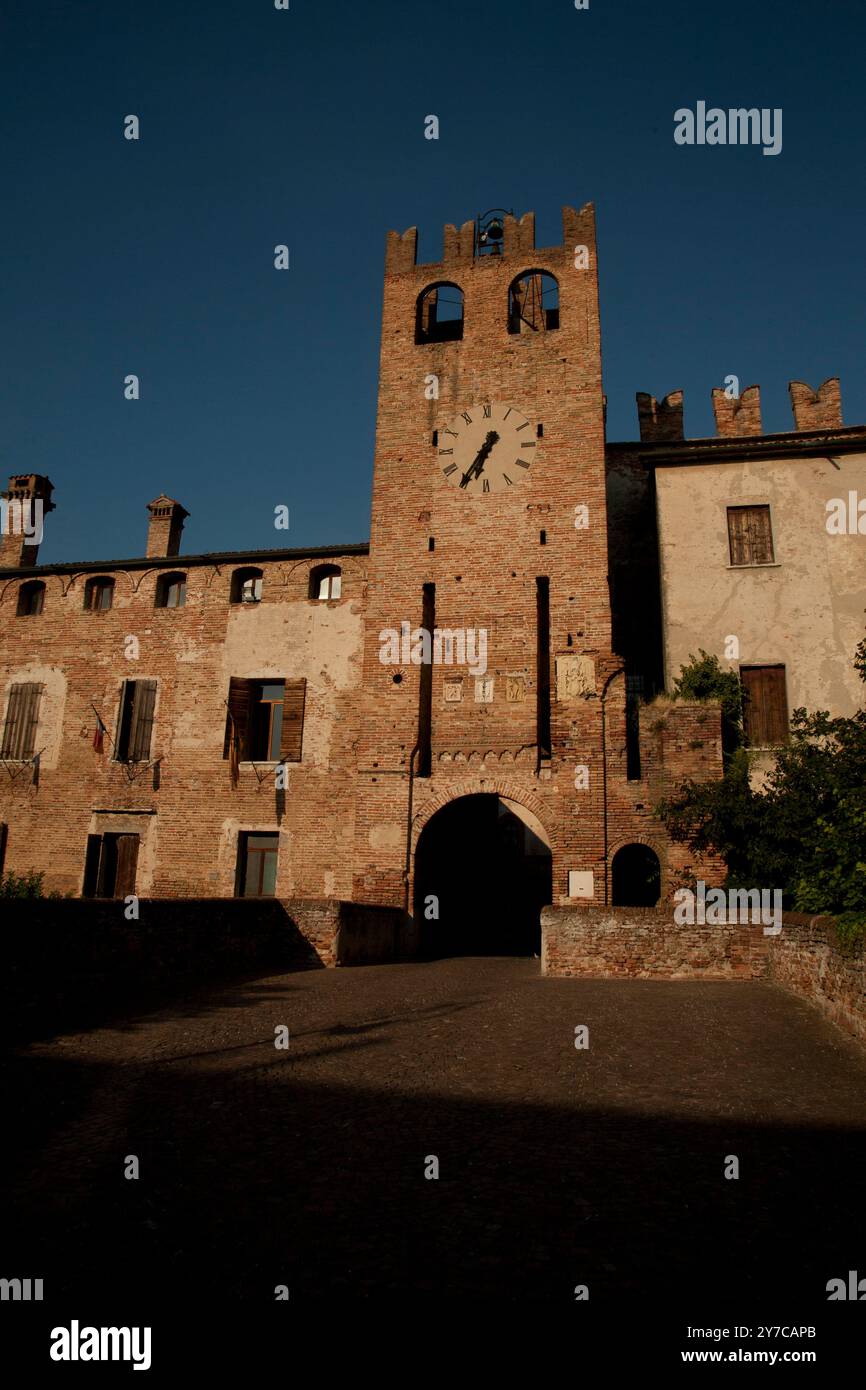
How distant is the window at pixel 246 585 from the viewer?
21.4 m

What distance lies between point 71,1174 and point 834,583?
683 inches

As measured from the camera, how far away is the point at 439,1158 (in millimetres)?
4578

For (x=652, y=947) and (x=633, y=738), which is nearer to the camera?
(x=652, y=947)

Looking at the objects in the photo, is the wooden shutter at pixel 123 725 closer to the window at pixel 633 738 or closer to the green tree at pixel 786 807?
the window at pixel 633 738

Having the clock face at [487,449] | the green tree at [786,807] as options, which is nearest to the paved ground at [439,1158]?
the green tree at [786,807]

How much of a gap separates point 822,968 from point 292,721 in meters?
13.4

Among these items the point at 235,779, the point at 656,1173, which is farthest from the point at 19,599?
the point at 656,1173

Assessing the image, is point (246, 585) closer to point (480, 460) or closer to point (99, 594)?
point (99, 594)

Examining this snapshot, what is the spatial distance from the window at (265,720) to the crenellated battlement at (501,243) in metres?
11.4

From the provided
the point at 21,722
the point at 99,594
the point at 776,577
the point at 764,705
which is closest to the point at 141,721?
the point at 21,722

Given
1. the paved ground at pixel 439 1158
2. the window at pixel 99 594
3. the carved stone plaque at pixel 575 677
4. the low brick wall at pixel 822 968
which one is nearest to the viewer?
the paved ground at pixel 439 1158

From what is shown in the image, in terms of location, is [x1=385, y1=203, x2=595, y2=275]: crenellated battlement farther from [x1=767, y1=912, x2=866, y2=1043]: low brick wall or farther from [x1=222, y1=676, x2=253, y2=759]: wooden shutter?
[x1=767, y1=912, x2=866, y2=1043]: low brick wall
